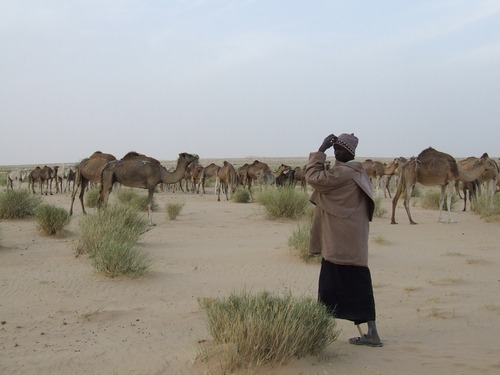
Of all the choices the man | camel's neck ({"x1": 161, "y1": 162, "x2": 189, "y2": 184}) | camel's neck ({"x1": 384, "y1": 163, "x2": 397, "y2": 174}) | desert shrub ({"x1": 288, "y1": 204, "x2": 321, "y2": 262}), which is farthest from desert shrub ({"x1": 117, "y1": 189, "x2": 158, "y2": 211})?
the man

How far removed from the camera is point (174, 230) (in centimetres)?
1437

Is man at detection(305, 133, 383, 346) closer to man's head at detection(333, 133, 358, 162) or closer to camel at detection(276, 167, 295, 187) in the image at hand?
man's head at detection(333, 133, 358, 162)

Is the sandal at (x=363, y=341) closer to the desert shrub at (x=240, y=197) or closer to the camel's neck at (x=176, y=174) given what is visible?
the camel's neck at (x=176, y=174)

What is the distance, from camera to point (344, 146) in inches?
211

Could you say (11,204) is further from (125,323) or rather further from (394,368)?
(394,368)

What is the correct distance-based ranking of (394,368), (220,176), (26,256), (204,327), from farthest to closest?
1. (220,176)
2. (26,256)
3. (204,327)
4. (394,368)

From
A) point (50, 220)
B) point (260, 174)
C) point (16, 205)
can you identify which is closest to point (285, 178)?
point (260, 174)

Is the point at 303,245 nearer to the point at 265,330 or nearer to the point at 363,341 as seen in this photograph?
the point at 363,341

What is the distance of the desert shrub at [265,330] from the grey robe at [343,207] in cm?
60

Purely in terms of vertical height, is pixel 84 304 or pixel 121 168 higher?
pixel 121 168

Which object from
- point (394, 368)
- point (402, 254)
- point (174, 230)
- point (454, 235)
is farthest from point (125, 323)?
point (454, 235)

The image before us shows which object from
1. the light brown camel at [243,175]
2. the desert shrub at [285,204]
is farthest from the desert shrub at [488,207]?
the light brown camel at [243,175]

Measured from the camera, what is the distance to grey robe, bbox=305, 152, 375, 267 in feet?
17.3

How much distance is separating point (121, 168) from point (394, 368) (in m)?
12.4
